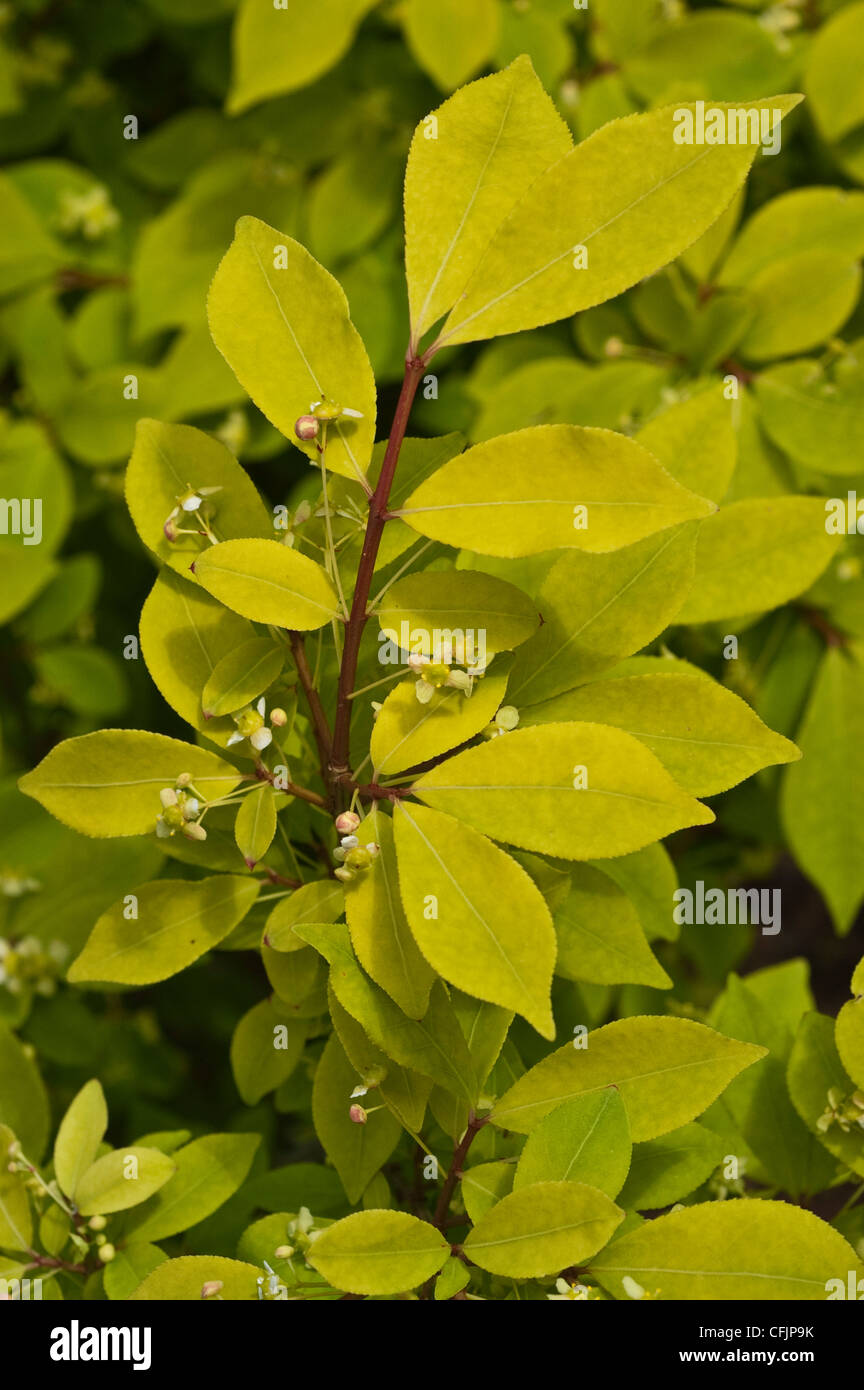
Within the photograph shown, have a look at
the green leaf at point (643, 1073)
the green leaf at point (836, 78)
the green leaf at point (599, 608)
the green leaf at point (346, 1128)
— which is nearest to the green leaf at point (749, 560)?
the green leaf at point (599, 608)

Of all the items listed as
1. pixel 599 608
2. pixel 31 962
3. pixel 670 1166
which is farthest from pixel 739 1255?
pixel 31 962

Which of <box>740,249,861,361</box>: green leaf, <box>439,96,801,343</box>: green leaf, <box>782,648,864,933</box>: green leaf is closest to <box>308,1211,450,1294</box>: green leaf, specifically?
<box>439,96,801,343</box>: green leaf

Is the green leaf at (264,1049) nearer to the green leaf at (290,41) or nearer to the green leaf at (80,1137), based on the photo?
the green leaf at (80,1137)

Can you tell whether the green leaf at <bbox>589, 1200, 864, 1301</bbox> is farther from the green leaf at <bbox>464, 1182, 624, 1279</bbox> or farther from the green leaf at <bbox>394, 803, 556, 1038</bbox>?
the green leaf at <bbox>394, 803, 556, 1038</bbox>

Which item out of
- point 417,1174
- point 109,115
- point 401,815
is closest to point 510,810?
point 401,815

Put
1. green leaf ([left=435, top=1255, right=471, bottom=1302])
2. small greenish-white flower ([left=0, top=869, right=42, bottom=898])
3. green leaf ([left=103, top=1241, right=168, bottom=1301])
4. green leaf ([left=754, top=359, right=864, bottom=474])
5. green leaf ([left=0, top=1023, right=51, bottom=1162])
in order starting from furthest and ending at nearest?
1. small greenish-white flower ([left=0, top=869, right=42, bottom=898])
2. green leaf ([left=754, top=359, right=864, bottom=474])
3. green leaf ([left=0, top=1023, right=51, bottom=1162])
4. green leaf ([left=103, top=1241, right=168, bottom=1301])
5. green leaf ([left=435, top=1255, right=471, bottom=1302])
